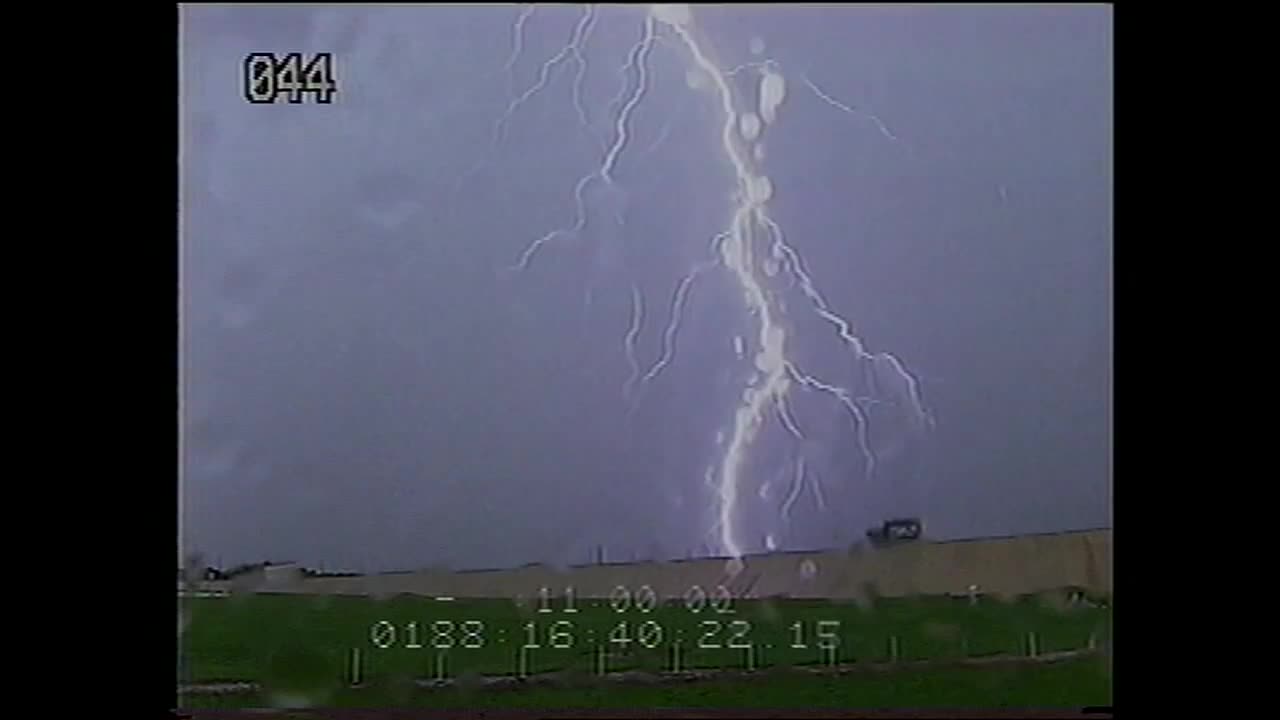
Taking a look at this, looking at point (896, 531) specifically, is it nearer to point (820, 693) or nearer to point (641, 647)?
point (820, 693)

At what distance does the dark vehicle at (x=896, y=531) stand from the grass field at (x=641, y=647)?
0.13m

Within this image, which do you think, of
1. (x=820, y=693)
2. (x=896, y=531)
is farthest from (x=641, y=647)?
(x=896, y=531)

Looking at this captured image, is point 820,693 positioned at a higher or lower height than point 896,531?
lower

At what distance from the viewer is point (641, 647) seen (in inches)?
125

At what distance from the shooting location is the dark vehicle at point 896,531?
10.3 ft

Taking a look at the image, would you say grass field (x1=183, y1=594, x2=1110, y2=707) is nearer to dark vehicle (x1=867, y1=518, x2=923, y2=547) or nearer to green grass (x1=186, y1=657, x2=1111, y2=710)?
green grass (x1=186, y1=657, x2=1111, y2=710)

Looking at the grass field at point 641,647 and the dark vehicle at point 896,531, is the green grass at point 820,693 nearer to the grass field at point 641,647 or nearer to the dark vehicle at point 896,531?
the grass field at point 641,647

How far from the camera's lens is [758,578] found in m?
3.16

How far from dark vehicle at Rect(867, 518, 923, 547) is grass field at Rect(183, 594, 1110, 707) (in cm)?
13

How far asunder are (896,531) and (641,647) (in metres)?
0.55

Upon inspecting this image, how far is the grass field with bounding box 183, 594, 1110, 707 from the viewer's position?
10.4ft
